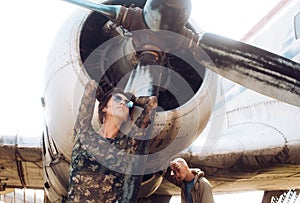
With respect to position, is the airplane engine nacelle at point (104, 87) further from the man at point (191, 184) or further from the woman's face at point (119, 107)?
the woman's face at point (119, 107)

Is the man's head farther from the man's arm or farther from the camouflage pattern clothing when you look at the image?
the man's arm

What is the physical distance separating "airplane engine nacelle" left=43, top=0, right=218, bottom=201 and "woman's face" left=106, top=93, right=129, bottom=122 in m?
0.41

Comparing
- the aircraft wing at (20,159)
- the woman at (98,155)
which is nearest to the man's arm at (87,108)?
the woman at (98,155)

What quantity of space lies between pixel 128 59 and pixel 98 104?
1.52 feet

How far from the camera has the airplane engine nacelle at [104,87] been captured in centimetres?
261

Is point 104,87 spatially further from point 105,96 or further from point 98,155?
point 98,155

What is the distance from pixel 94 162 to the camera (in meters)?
2.14

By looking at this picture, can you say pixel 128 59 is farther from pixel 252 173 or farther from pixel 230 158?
pixel 252 173

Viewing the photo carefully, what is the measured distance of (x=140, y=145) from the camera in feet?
6.93

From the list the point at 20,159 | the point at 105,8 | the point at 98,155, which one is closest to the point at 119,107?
the point at 98,155

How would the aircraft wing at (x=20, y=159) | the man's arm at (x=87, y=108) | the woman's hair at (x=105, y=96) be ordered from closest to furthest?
the man's arm at (x=87, y=108)
the woman's hair at (x=105, y=96)
the aircraft wing at (x=20, y=159)

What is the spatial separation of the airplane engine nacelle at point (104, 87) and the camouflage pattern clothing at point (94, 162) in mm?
448

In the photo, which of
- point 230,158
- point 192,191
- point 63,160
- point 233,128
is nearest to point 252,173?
point 230,158

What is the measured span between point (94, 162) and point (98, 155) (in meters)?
0.04
